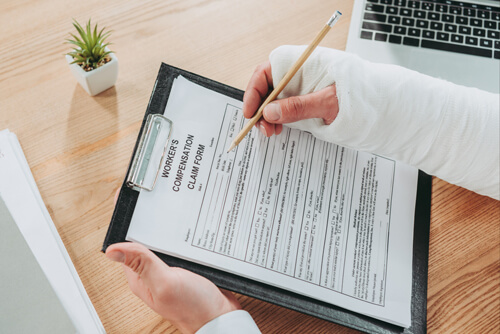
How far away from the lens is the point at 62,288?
52 centimetres

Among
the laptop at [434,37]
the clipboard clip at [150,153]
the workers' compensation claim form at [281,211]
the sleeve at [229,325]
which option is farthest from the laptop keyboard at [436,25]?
the sleeve at [229,325]

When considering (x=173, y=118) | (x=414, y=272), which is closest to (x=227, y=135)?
(x=173, y=118)

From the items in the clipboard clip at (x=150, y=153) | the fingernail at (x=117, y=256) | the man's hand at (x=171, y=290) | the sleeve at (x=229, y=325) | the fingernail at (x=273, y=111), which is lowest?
the sleeve at (x=229, y=325)

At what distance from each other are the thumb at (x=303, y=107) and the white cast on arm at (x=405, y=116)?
0.04ft

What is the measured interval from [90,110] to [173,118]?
0.15 metres

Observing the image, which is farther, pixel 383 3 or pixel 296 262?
pixel 383 3

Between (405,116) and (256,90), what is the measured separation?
0.21 m

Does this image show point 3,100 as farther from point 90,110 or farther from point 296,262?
point 296,262

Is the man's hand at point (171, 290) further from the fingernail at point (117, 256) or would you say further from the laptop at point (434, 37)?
the laptop at point (434, 37)

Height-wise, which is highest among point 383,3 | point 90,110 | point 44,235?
point 383,3

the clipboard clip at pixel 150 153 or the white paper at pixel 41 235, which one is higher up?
the clipboard clip at pixel 150 153

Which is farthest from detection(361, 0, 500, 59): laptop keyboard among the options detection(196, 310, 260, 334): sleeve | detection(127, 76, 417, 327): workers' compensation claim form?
detection(196, 310, 260, 334): sleeve

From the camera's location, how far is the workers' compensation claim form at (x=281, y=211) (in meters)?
0.51

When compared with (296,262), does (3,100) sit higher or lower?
higher
